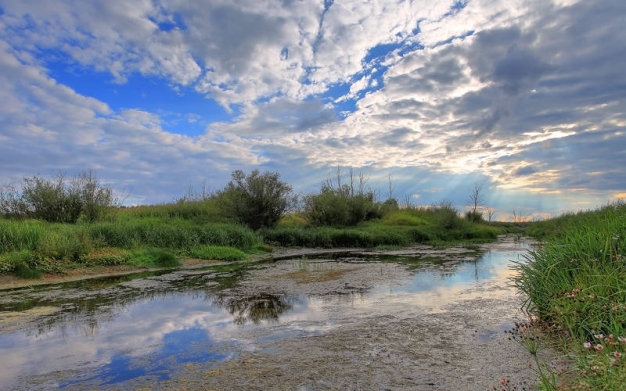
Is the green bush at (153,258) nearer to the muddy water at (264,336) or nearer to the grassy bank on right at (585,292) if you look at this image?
the muddy water at (264,336)

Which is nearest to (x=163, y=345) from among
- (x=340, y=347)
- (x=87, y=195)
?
(x=340, y=347)

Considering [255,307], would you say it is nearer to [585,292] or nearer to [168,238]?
[585,292]

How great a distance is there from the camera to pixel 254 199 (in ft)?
92.6

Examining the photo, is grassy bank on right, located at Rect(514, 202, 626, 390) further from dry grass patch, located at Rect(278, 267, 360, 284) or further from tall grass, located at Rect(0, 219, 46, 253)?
tall grass, located at Rect(0, 219, 46, 253)

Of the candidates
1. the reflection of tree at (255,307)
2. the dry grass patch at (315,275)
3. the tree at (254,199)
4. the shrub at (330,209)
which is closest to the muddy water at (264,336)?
the reflection of tree at (255,307)

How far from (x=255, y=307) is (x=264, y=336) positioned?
235cm

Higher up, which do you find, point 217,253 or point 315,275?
point 217,253

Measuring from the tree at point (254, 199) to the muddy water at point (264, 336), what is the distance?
624 inches

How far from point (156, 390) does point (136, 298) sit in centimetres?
630

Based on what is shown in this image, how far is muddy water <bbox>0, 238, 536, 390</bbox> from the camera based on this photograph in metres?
4.65

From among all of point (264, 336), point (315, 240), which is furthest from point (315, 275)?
point (315, 240)

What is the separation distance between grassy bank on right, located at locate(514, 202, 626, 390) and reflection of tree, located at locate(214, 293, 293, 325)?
15.1ft

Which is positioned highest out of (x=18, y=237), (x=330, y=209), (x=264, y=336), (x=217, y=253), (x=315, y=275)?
(x=330, y=209)

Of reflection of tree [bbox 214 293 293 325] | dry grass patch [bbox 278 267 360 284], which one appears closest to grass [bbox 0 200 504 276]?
dry grass patch [bbox 278 267 360 284]
